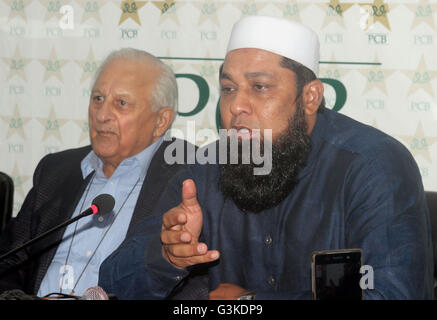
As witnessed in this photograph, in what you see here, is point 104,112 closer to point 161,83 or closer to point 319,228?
point 161,83

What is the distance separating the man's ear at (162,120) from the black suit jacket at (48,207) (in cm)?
6

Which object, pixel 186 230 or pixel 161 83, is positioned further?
pixel 161 83

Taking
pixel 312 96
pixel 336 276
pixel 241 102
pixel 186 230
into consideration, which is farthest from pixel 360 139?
pixel 186 230

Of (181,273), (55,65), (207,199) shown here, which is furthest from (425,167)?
(55,65)

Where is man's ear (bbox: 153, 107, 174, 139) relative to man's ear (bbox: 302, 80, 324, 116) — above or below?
below

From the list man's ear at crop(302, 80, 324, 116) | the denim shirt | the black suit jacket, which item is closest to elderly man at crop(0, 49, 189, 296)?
the black suit jacket

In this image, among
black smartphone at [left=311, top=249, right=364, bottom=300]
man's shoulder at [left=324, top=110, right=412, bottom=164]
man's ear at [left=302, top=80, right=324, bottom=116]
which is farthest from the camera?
man's ear at [left=302, top=80, right=324, bottom=116]

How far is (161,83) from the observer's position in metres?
2.59

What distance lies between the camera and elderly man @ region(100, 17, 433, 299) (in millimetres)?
2178

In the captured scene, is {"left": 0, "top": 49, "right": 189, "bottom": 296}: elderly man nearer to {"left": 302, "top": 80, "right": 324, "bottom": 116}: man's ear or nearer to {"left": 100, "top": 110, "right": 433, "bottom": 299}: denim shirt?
{"left": 100, "top": 110, "right": 433, "bottom": 299}: denim shirt

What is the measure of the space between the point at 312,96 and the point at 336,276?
34.1 inches

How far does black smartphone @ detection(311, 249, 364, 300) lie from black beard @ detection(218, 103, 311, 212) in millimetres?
509
